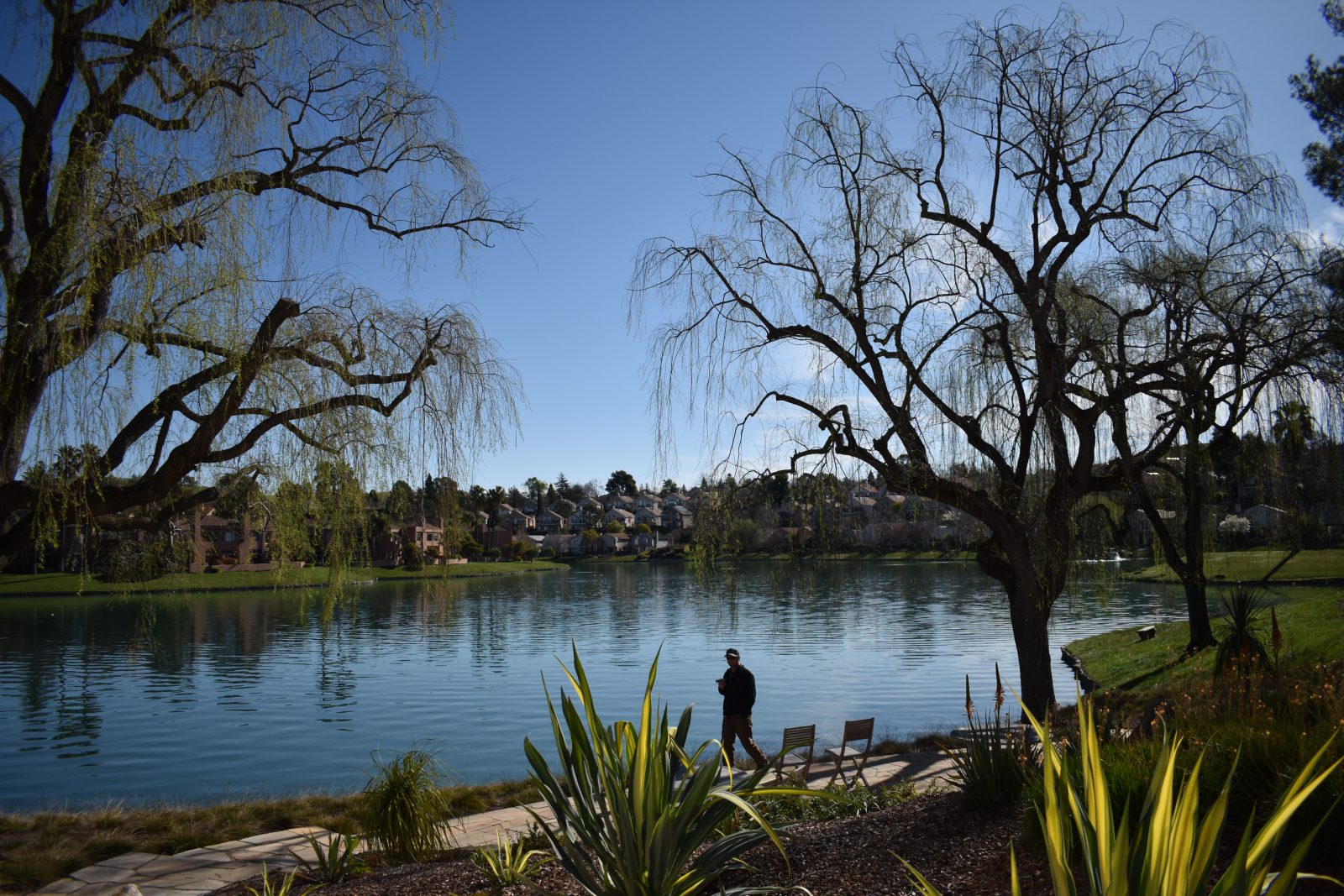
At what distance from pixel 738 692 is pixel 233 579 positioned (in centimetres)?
4103

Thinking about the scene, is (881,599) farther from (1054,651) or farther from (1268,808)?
(1268,808)

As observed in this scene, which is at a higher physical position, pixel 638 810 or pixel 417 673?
pixel 638 810

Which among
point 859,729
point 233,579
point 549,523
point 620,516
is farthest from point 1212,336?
point 549,523

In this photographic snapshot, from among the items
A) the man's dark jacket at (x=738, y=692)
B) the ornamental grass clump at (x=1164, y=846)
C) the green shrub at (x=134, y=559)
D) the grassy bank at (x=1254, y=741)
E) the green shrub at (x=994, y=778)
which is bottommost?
the man's dark jacket at (x=738, y=692)

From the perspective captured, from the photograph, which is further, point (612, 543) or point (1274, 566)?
point (612, 543)

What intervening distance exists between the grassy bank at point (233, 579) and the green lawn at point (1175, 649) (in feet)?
36.2

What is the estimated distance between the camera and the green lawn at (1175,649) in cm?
1505

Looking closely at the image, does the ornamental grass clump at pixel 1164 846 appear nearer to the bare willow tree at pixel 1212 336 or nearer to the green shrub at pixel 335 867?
the green shrub at pixel 335 867

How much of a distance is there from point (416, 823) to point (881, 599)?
44.2 m

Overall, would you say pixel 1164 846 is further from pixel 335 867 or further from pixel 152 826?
pixel 152 826

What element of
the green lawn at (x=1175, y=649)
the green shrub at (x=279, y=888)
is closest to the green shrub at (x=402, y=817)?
the green shrub at (x=279, y=888)

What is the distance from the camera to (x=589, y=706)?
15.3ft

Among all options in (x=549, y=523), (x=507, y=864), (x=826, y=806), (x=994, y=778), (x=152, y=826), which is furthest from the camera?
(x=549, y=523)

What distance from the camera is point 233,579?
45531 millimetres
